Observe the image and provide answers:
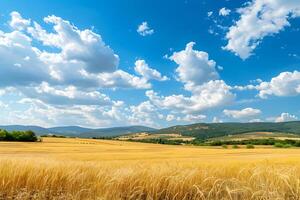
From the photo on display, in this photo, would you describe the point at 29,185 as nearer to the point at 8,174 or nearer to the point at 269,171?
the point at 8,174

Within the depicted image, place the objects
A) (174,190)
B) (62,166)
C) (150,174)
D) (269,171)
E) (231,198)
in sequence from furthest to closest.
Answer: (62,166) → (269,171) → (150,174) → (174,190) → (231,198)

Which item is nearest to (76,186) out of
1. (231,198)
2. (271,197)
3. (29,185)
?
(29,185)

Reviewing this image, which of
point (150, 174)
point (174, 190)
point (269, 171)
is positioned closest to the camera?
point (174, 190)

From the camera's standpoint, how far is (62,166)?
709cm

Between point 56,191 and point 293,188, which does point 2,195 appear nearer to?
point 56,191

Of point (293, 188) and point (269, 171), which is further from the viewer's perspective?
point (269, 171)

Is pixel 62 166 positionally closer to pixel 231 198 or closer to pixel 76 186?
pixel 76 186

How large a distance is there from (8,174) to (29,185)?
48 centimetres

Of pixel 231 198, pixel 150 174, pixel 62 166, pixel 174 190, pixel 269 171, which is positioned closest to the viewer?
pixel 231 198

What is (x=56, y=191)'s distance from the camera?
600cm

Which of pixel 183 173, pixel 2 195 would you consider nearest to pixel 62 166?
pixel 2 195

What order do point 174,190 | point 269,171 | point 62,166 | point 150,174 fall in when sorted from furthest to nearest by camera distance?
point 62,166
point 269,171
point 150,174
point 174,190

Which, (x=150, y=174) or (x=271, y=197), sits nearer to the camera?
(x=271, y=197)

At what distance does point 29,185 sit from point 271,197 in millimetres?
3626
